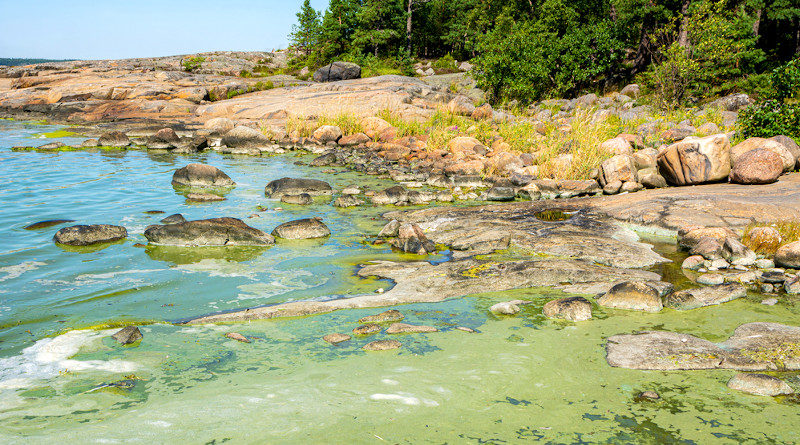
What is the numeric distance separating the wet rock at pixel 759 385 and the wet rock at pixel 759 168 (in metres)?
7.72

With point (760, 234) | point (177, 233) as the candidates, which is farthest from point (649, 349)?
point (177, 233)

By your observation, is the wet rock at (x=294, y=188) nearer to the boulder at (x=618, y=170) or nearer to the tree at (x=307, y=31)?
the boulder at (x=618, y=170)

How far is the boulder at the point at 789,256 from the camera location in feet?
21.7

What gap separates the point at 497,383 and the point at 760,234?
542 centimetres

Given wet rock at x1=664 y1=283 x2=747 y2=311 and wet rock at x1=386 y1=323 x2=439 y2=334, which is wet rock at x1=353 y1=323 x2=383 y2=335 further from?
wet rock at x1=664 y1=283 x2=747 y2=311

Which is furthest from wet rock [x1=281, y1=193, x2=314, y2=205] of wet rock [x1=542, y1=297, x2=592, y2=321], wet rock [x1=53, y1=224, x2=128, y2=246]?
wet rock [x1=542, y1=297, x2=592, y2=321]

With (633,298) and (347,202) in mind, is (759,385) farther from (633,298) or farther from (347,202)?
(347,202)

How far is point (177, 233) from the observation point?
838 centimetres

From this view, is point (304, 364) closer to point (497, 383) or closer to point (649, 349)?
point (497, 383)

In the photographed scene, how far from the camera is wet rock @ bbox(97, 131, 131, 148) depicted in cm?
2098

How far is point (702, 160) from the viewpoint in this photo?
10.9 m

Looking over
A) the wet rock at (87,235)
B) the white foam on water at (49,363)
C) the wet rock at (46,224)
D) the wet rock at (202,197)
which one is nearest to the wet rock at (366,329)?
the white foam on water at (49,363)

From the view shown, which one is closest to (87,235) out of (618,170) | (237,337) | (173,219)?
(173,219)

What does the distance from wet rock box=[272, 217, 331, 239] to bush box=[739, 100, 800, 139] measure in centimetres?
1057
